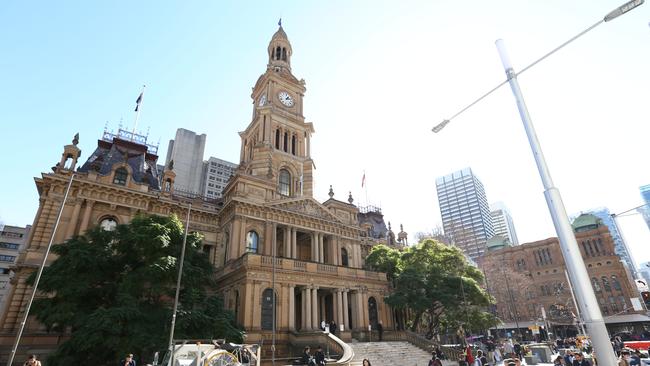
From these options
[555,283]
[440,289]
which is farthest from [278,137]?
[555,283]

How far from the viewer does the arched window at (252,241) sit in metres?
34.5

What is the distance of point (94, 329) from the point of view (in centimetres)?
1816

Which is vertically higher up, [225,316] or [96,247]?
[96,247]

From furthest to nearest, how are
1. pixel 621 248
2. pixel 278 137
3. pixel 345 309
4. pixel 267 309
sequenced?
pixel 621 248 < pixel 278 137 < pixel 345 309 < pixel 267 309

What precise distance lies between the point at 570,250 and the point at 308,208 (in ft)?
110

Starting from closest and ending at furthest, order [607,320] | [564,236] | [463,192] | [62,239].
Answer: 1. [564,236]
2. [62,239]
3. [607,320]
4. [463,192]

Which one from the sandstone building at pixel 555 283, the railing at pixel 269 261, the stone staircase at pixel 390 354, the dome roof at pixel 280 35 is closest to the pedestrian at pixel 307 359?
the stone staircase at pixel 390 354

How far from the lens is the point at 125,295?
20.5 metres

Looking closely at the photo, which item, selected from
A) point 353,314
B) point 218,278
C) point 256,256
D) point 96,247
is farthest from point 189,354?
point 353,314

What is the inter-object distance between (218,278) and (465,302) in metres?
23.1

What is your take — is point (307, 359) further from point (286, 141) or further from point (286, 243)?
point (286, 141)

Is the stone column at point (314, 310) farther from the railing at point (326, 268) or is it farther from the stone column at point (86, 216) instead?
the stone column at point (86, 216)

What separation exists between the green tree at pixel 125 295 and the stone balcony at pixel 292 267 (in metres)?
5.07

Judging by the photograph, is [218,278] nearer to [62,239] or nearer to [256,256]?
[256,256]
